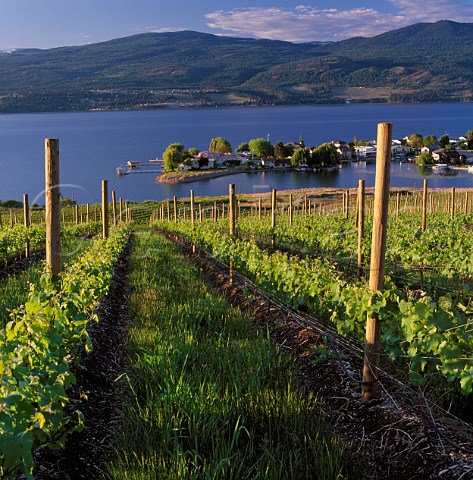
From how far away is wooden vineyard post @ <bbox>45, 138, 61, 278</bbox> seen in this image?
18.7ft

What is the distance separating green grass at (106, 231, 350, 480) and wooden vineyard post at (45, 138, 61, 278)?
4.00 ft

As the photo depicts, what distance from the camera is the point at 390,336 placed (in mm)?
4457

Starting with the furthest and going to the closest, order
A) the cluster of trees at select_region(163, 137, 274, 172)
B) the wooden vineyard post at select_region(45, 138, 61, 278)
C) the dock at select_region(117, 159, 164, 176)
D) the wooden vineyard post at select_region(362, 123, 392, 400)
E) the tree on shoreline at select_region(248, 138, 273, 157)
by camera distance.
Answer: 1. the dock at select_region(117, 159, 164, 176)
2. the tree on shoreline at select_region(248, 138, 273, 157)
3. the cluster of trees at select_region(163, 137, 274, 172)
4. the wooden vineyard post at select_region(45, 138, 61, 278)
5. the wooden vineyard post at select_region(362, 123, 392, 400)

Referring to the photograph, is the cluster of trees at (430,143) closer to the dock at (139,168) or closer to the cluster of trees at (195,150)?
the cluster of trees at (195,150)

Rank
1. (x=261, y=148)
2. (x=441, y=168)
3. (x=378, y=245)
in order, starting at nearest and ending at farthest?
(x=378, y=245)
(x=441, y=168)
(x=261, y=148)

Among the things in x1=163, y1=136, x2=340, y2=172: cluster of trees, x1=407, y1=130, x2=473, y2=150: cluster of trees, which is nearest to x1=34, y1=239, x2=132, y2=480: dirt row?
x1=163, y1=136, x2=340, y2=172: cluster of trees

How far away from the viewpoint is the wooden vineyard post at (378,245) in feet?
14.3

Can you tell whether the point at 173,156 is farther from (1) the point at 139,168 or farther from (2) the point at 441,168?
(2) the point at 441,168

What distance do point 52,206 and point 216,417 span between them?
9.78 feet

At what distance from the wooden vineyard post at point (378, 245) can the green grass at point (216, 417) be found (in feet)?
1.77

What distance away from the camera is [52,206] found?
575cm

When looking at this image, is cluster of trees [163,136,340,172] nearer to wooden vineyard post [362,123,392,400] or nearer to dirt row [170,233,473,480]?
dirt row [170,233,473,480]

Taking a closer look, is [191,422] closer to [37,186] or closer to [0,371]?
[0,371]

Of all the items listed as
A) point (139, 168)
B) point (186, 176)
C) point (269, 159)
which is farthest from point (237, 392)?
point (139, 168)
